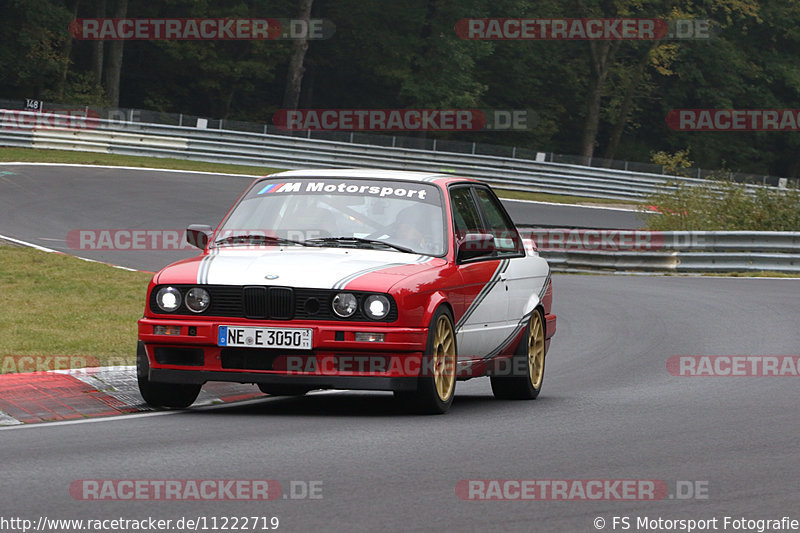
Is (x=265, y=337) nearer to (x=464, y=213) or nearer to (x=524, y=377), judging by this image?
(x=464, y=213)

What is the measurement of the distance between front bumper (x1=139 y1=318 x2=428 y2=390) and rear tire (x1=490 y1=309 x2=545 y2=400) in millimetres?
1980

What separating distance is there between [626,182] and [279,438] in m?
39.2

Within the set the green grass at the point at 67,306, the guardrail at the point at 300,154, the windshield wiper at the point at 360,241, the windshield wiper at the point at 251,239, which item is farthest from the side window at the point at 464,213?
the guardrail at the point at 300,154

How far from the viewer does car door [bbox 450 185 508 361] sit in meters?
9.49

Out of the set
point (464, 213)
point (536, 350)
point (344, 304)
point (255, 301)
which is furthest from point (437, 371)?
point (536, 350)

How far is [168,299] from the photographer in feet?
28.7

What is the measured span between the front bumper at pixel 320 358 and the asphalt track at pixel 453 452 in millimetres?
279

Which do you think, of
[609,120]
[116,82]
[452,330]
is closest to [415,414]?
[452,330]

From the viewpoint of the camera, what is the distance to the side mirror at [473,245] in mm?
9492

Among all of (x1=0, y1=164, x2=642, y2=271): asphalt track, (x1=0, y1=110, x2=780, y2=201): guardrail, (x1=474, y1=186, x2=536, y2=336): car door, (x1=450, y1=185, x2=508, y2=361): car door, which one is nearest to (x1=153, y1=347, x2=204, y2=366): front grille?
(x1=450, y1=185, x2=508, y2=361): car door

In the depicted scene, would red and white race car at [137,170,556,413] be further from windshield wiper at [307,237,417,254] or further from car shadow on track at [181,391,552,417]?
car shadow on track at [181,391,552,417]

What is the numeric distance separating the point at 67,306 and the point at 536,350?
229 inches

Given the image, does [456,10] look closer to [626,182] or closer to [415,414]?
[626,182]

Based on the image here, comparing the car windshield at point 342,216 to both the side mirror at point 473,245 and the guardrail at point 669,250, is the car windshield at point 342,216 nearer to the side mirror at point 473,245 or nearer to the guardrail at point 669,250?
the side mirror at point 473,245
